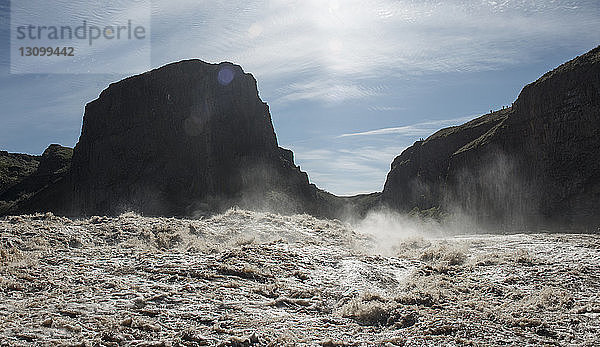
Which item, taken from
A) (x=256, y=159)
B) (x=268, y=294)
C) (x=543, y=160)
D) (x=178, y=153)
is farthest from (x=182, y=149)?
(x=268, y=294)

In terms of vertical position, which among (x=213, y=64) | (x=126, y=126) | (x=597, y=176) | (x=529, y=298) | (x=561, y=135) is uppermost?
(x=213, y=64)

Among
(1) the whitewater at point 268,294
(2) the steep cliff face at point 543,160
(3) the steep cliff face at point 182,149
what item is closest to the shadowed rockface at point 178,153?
(3) the steep cliff face at point 182,149

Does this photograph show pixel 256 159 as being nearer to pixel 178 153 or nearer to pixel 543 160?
pixel 178 153

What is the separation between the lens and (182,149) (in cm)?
9238

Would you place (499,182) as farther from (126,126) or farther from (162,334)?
(126,126)

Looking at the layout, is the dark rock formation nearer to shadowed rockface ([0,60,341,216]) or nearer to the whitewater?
shadowed rockface ([0,60,341,216])

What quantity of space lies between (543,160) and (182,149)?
6541cm

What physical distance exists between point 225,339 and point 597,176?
186 ft

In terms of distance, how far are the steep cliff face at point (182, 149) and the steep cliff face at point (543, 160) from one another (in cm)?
3566

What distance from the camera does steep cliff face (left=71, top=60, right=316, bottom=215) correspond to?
284ft

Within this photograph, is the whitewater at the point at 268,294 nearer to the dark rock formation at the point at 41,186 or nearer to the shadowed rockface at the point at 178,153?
the shadowed rockface at the point at 178,153

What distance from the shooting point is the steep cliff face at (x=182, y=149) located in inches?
3408

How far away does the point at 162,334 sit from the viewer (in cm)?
1072

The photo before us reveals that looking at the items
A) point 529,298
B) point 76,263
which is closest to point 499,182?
point 529,298
